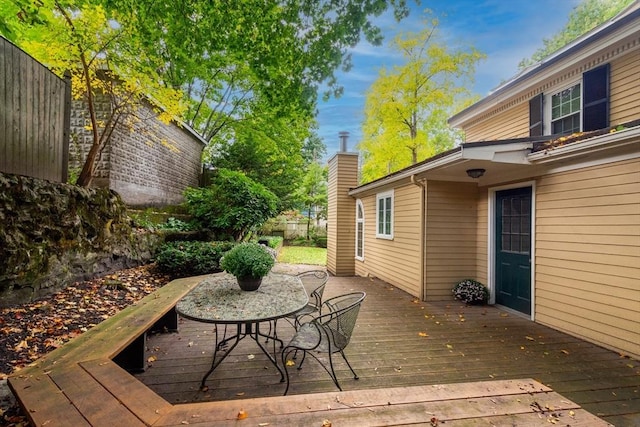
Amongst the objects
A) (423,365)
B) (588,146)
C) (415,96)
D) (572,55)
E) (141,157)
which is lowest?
(423,365)

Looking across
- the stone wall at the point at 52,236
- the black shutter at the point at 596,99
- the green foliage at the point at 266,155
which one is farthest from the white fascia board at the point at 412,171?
the green foliage at the point at 266,155

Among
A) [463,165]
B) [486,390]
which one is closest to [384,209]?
[463,165]

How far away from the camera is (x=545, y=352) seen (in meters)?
3.35

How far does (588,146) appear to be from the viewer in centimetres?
348

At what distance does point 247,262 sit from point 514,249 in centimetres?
461

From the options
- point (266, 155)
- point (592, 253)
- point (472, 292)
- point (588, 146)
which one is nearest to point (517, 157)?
point (588, 146)

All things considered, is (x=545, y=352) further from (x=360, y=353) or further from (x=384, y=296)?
(x=384, y=296)

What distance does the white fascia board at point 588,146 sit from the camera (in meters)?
3.07

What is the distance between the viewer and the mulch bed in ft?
7.55

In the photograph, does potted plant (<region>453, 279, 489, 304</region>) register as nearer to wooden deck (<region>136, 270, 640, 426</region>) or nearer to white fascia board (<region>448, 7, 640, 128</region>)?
wooden deck (<region>136, 270, 640, 426</region>)

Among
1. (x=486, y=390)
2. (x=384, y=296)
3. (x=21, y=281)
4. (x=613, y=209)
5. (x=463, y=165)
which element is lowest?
(x=384, y=296)

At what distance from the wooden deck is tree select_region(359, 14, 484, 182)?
9383mm

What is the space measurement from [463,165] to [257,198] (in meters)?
5.40

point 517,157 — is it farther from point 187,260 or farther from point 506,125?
point 187,260
